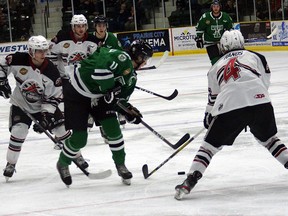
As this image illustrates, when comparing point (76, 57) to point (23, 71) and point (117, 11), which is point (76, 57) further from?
point (117, 11)

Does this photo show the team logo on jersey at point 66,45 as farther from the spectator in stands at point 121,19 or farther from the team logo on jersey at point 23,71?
the spectator in stands at point 121,19

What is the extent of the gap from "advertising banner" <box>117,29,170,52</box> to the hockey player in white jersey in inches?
486

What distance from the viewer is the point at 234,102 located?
4.18 metres

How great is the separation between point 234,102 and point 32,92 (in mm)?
1634

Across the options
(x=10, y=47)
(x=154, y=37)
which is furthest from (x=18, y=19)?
(x=154, y=37)

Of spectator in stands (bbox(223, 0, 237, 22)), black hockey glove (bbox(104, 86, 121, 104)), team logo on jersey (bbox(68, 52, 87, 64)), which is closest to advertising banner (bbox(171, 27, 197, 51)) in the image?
spectator in stands (bbox(223, 0, 237, 22))

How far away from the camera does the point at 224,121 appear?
4199 millimetres

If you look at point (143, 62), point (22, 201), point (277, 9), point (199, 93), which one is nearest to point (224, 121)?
point (143, 62)

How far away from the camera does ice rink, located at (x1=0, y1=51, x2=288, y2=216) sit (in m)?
4.12

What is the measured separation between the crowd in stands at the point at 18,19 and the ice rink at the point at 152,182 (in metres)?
9.46

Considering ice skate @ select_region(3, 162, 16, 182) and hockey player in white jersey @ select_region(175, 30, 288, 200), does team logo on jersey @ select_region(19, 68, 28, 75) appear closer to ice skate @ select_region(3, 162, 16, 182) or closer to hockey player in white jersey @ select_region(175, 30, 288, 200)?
ice skate @ select_region(3, 162, 16, 182)

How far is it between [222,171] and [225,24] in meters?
5.93

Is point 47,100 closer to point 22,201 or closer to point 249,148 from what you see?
point 22,201

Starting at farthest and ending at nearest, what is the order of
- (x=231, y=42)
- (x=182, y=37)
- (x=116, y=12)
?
(x=116, y=12)
(x=182, y=37)
(x=231, y=42)
